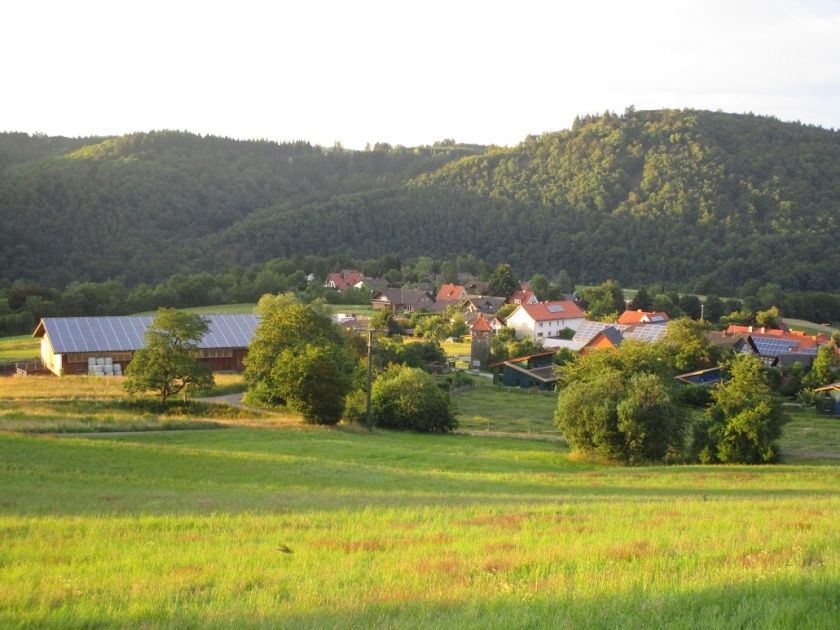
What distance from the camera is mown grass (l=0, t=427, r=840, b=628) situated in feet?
24.6

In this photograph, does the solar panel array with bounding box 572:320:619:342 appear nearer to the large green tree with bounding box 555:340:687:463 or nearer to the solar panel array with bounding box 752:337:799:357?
the solar panel array with bounding box 752:337:799:357

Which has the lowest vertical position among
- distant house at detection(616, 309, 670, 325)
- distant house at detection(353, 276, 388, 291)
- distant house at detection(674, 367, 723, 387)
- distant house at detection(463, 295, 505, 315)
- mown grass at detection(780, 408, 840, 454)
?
mown grass at detection(780, 408, 840, 454)

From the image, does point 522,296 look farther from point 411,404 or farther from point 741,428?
point 741,428

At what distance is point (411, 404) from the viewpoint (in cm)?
4144

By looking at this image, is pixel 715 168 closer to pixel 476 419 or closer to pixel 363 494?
pixel 476 419

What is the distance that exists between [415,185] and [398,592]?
177660 mm

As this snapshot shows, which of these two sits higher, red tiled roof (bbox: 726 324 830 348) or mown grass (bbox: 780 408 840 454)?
red tiled roof (bbox: 726 324 830 348)

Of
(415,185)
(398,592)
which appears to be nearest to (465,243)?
(415,185)

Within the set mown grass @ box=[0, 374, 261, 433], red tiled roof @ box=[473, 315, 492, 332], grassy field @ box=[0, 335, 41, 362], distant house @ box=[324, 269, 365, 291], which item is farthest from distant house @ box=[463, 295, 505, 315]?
mown grass @ box=[0, 374, 261, 433]

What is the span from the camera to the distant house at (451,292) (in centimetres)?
10594

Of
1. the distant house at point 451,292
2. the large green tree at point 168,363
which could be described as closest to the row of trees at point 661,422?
the large green tree at point 168,363

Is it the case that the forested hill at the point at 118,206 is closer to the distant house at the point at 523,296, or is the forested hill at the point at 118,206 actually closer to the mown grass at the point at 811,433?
the distant house at the point at 523,296

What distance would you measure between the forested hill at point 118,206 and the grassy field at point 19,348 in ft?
151

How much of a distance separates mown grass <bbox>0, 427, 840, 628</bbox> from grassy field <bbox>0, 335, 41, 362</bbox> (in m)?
38.5
